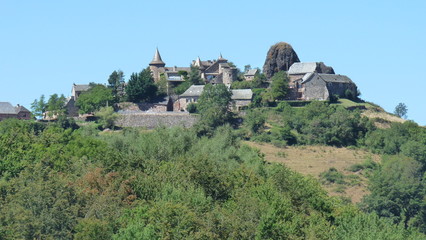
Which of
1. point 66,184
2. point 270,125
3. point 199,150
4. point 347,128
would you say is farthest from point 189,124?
point 66,184

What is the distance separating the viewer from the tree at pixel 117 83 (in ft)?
374

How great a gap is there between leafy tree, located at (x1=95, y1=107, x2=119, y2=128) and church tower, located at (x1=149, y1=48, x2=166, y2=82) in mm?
15421

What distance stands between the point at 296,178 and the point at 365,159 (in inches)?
976

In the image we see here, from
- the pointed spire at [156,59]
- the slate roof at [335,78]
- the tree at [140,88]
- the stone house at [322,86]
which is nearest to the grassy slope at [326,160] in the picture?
the stone house at [322,86]

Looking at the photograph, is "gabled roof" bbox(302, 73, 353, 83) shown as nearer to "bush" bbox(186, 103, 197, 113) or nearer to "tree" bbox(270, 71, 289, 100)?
"tree" bbox(270, 71, 289, 100)

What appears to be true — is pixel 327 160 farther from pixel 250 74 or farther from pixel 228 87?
pixel 250 74

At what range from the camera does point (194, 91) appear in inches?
4387

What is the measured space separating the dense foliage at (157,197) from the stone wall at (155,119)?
20.1 m

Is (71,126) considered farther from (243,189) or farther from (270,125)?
(243,189)

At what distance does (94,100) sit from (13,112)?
9.24m

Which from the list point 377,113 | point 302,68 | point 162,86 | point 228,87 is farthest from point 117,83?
point 377,113

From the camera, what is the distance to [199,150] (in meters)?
83.8

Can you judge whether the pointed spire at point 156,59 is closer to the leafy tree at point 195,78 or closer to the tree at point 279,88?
the leafy tree at point 195,78

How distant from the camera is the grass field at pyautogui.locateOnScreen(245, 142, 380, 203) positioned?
9201 cm
